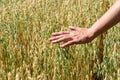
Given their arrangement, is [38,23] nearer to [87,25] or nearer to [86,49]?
→ [87,25]

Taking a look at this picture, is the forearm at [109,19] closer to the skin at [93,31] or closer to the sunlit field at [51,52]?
the skin at [93,31]

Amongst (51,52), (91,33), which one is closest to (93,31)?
(91,33)

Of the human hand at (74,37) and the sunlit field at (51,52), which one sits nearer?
the human hand at (74,37)

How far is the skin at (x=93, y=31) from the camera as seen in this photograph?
127 centimetres

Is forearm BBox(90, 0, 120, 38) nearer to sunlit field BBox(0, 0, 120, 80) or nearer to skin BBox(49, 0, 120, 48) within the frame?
skin BBox(49, 0, 120, 48)

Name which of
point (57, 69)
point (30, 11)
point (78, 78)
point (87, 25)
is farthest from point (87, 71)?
point (30, 11)

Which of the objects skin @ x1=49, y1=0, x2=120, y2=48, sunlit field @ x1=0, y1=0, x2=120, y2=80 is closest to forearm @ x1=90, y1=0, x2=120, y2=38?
skin @ x1=49, y1=0, x2=120, y2=48

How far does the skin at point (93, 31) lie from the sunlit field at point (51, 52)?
169mm

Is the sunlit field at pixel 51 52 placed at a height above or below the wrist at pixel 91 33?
below

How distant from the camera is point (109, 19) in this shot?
1284 millimetres

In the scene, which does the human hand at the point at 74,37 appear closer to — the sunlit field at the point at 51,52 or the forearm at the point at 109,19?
the forearm at the point at 109,19

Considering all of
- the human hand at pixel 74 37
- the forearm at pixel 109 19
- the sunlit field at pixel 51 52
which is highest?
the forearm at pixel 109 19

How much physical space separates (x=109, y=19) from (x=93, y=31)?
77 millimetres

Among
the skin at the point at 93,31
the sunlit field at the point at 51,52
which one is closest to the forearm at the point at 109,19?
the skin at the point at 93,31
